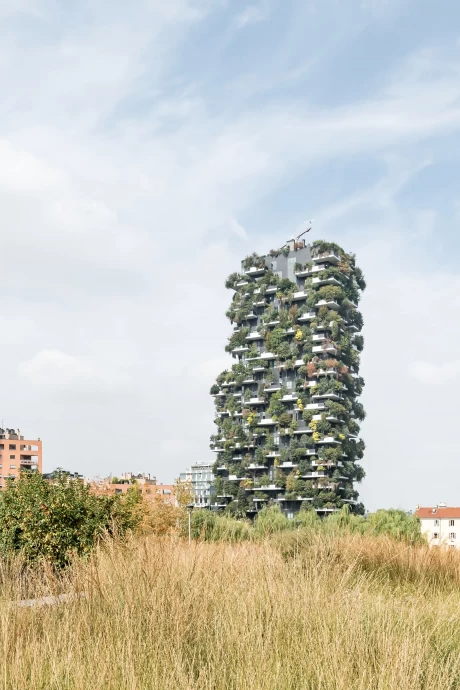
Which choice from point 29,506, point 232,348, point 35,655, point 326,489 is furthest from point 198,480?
A: point 35,655

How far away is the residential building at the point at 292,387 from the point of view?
2726 inches

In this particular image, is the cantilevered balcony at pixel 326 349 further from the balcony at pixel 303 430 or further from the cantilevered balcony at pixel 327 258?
the cantilevered balcony at pixel 327 258

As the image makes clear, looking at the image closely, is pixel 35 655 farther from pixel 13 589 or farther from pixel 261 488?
pixel 261 488

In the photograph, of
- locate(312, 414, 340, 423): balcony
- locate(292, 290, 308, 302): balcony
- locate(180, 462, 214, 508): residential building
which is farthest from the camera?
locate(180, 462, 214, 508): residential building

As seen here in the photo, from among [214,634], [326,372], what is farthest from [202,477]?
[214,634]

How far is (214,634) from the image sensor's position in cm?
516

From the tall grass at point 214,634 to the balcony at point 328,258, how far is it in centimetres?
6877

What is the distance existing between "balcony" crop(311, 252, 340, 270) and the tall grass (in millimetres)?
68774

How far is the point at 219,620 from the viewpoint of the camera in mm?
5160

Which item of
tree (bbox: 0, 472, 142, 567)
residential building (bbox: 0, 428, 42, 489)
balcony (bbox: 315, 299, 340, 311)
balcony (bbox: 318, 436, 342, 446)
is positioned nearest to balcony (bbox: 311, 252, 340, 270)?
balcony (bbox: 315, 299, 340, 311)

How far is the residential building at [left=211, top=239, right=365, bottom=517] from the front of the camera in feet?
227

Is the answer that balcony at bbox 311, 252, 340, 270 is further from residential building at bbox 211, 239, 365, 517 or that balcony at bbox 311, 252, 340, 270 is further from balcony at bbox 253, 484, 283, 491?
balcony at bbox 253, 484, 283, 491

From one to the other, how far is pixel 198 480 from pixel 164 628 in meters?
130

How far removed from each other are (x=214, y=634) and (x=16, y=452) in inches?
3949
